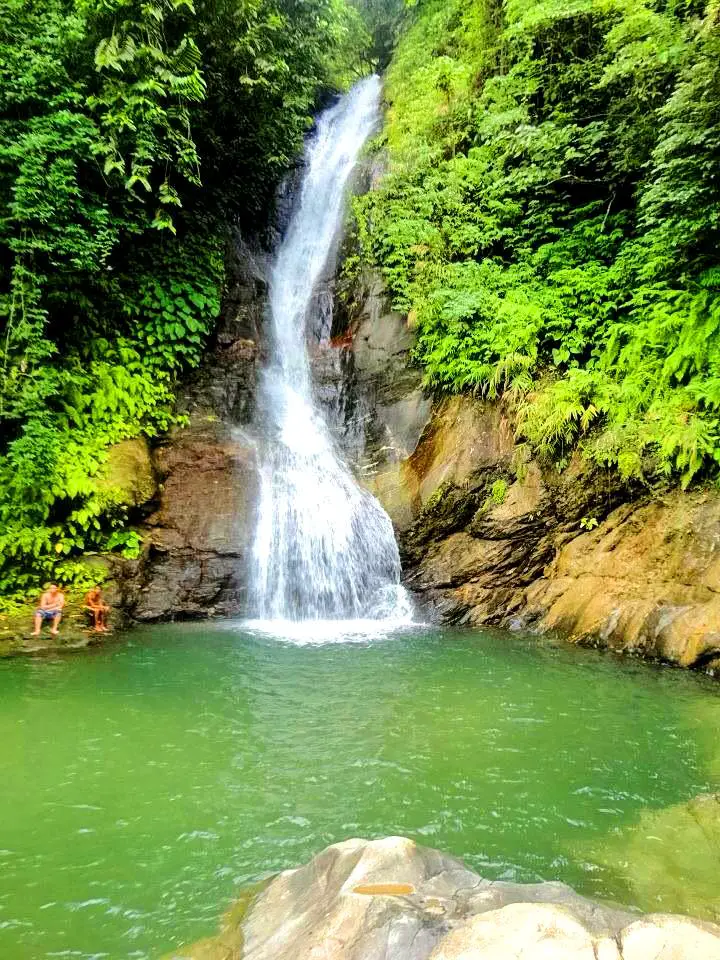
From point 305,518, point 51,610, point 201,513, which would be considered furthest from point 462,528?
point 51,610

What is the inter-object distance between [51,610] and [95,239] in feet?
19.9

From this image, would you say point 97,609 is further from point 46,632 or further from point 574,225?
point 574,225

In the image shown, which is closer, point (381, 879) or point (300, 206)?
point (381, 879)

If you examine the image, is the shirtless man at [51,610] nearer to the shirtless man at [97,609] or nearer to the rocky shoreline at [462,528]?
the rocky shoreline at [462,528]

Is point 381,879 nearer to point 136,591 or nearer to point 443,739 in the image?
point 443,739

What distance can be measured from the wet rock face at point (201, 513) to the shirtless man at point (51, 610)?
45.9 inches

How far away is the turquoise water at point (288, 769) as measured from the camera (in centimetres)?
350

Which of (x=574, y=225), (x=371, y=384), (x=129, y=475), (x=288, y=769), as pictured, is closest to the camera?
(x=288, y=769)

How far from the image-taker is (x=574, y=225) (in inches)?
492

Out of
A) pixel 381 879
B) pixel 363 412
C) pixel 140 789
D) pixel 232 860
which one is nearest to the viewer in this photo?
pixel 381 879

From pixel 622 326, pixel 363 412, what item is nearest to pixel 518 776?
pixel 622 326

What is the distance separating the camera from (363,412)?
1329cm

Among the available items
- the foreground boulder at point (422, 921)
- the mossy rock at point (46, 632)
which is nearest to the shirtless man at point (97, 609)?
the mossy rock at point (46, 632)

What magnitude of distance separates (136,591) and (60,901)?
684cm
